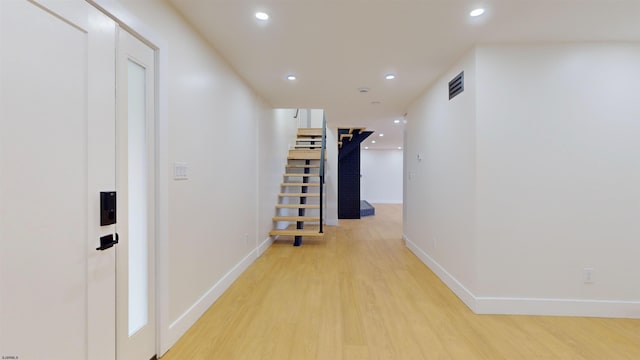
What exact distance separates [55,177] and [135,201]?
53cm

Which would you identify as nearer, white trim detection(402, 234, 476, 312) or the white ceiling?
the white ceiling

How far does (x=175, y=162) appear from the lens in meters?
2.03

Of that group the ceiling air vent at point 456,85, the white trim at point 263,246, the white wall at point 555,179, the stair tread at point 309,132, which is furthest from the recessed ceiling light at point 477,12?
the stair tread at point 309,132

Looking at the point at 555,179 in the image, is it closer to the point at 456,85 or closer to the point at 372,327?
the point at 456,85

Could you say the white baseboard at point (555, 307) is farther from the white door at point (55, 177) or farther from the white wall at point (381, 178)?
the white wall at point (381, 178)

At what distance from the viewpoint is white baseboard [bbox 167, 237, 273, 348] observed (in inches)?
79.1

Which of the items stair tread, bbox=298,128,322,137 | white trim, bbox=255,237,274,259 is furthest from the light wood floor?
stair tread, bbox=298,128,322,137

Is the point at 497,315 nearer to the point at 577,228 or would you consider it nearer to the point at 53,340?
the point at 577,228

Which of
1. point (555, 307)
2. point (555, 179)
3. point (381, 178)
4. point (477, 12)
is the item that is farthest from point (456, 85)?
point (381, 178)

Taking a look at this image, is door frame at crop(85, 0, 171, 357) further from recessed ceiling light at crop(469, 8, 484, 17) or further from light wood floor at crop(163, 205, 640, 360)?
recessed ceiling light at crop(469, 8, 484, 17)

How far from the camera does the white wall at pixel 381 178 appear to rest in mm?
12539

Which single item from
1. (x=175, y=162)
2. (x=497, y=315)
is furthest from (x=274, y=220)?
(x=497, y=315)

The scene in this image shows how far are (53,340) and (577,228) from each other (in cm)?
354

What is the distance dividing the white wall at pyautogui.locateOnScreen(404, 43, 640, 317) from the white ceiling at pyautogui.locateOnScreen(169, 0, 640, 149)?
27 cm
